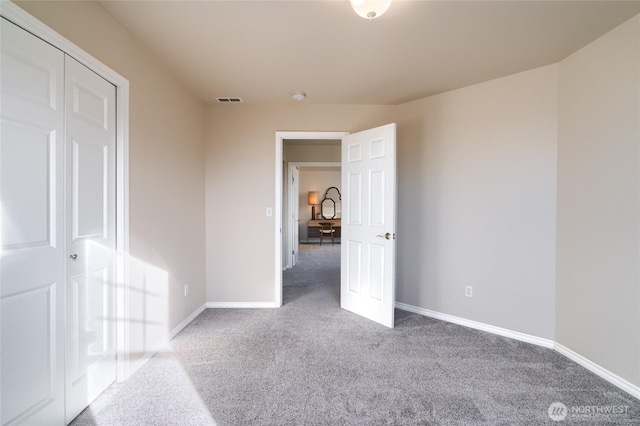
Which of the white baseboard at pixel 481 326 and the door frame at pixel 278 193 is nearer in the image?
the white baseboard at pixel 481 326

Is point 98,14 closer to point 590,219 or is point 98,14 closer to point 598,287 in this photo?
point 590,219

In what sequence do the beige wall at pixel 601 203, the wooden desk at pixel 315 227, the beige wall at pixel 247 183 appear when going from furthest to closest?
1. the wooden desk at pixel 315 227
2. the beige wall at pixel 247 183
3. the beige wall at pixel 601 203

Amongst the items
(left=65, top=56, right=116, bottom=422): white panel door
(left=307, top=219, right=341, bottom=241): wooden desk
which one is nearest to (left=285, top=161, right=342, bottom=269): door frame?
(left=307, top=219, right=341, bottom=241): wooden desk

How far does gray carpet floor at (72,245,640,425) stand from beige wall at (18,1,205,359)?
16.0 inches

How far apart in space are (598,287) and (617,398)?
689 millimetres

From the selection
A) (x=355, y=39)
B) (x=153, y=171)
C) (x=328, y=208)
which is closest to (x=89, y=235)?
(x=153, y=171)

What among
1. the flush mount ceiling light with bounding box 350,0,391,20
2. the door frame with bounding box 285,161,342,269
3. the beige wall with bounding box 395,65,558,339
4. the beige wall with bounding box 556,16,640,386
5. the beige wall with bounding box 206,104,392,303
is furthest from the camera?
the door frame with bounding box 285,161,342,269

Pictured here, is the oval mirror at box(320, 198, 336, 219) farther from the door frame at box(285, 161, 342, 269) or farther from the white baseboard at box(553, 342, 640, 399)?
the white baseboard at box(553, 342, 640, 399)

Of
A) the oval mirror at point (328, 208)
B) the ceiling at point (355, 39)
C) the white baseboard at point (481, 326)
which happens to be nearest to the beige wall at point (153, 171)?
the ceiling at point (355, 39)

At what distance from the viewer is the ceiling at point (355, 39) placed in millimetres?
1695

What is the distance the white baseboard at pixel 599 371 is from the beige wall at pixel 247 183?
270cm

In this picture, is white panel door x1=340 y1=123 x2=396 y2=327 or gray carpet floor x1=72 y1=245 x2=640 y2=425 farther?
white panel door x1=340 y1=123 x2=396 y2=327

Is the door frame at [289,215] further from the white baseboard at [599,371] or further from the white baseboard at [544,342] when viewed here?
the white baseboard at [599,371]

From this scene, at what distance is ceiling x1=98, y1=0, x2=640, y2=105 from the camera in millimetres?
1695
